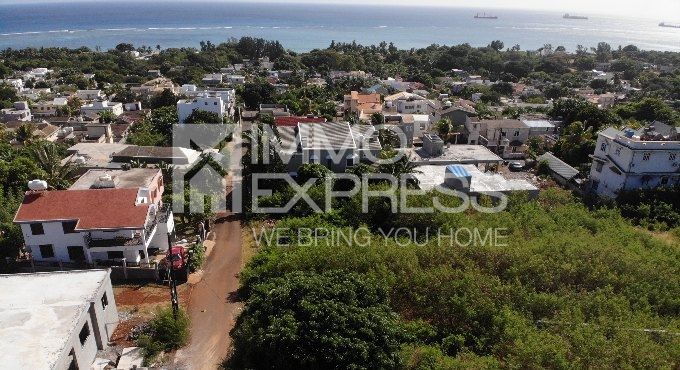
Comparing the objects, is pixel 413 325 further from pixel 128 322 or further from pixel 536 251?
pixel 128 322


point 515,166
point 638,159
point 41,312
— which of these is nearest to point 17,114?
point 41,312

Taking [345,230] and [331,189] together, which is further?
[331,189]

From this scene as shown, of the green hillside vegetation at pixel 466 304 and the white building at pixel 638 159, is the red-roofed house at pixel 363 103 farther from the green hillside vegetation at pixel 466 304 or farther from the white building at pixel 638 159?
the green hillside vegetation at pixel 466 304

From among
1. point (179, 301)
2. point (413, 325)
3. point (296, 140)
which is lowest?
point (179, 301)

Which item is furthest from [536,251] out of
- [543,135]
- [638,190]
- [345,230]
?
[543,135]

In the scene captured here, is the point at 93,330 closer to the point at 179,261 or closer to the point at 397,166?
the point at 179,261

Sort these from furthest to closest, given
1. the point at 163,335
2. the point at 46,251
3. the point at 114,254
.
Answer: the point at 114,254 < the point at 46,251 < the point at 163,335

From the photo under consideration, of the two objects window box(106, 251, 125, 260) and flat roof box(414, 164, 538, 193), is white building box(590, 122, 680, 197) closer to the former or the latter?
flat roof box(414, 164, 538, 193)

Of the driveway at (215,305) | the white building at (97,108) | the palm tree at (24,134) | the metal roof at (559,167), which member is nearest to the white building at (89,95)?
the white building at (97,108)
